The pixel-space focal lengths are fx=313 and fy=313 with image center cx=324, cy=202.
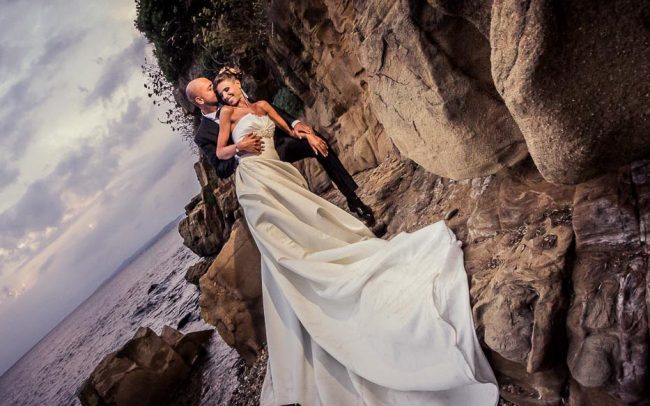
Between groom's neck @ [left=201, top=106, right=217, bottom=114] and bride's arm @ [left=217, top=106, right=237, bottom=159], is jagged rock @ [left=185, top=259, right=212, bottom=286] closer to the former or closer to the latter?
groom's neck @ [left=201, top=106, right=217, bottom=114]

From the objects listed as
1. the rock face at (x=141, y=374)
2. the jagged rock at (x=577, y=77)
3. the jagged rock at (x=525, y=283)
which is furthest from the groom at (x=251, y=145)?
A: the rock face at (x=141, y=374)

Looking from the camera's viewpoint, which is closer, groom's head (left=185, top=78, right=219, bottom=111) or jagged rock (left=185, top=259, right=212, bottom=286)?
groom's head (left=185, top=78, right=219, bottom=111)

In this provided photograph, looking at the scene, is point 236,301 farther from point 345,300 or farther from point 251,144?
point 345,300

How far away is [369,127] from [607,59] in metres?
6.45

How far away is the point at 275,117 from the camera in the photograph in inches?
175

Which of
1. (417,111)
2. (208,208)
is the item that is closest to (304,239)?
(417,111)

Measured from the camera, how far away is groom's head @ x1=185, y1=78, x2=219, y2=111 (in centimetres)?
408

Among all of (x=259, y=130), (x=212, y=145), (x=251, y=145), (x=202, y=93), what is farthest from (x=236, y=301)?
(x=202, y=93)

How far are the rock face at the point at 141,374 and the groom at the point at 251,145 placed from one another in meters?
4.18

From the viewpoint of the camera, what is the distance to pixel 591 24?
1.21 m

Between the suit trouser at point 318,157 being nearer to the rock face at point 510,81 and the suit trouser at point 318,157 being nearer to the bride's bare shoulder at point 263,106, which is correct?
the bride's bare shoulder at point 263,106

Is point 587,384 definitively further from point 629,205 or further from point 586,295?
point 629,205

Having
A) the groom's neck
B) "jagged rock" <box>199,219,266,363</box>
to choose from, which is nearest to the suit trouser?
Answer: the groom's neck

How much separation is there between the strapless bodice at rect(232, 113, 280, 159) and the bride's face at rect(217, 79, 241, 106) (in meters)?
0.29
